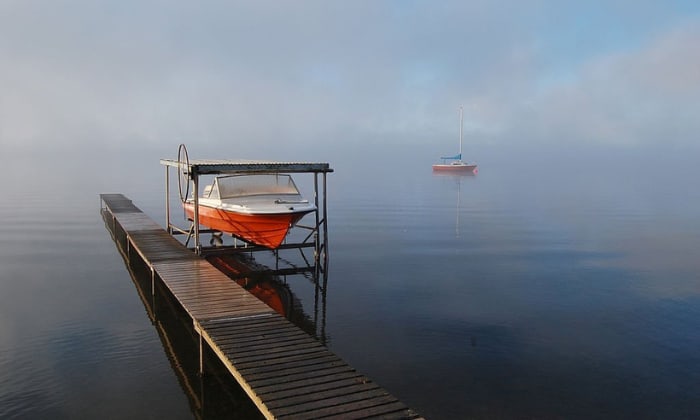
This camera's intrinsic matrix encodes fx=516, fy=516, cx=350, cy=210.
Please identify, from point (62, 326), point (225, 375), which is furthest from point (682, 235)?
point (62, 326)

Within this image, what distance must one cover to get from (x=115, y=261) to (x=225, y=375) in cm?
1257

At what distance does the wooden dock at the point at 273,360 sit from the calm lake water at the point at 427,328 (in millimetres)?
1170

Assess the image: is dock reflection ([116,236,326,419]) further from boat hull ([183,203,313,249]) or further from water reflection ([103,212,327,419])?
boat hull ([183,203,313,249])

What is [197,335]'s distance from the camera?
40.9 ft

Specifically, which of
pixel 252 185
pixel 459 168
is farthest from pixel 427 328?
pixel 459 168

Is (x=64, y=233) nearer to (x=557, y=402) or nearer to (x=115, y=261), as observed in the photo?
(x=115, y=261)

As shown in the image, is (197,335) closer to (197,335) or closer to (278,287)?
(197,335)

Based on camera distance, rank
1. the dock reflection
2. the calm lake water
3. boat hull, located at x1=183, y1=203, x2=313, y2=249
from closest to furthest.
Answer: the dock reflection < the calm lake water < boat hull, located at x1=183, y1=203, x2=313, y2=249

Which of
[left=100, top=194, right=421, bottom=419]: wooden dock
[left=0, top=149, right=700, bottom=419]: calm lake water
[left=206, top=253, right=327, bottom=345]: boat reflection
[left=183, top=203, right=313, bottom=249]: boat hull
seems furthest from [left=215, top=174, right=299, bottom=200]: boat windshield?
[left=100, top=194, right=421, bottom=419]: wooden dock

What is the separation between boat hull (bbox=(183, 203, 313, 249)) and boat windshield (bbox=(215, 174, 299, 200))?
86 cm

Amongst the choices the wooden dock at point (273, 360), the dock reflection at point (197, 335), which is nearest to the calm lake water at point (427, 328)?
the dock reflection at point (197, 335)

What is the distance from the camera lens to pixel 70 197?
47.6m

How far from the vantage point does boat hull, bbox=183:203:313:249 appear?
1739 centimetres

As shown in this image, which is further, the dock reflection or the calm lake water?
the calm lake water
